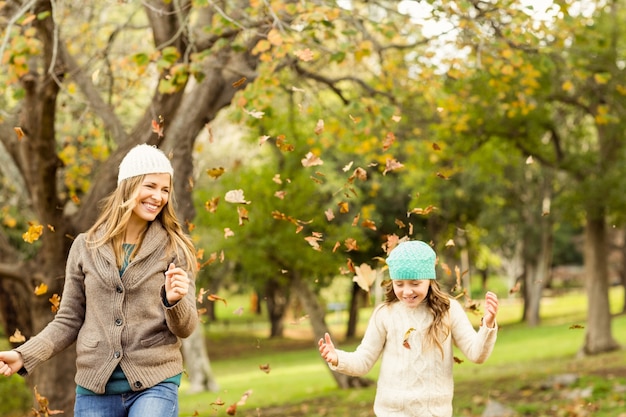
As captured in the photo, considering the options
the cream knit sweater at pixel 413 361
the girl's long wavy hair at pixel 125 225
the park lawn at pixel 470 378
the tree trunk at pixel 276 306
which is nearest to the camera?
the girl's long wavy hair at pixel 125 225

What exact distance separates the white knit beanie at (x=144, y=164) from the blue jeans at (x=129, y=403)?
90 cm

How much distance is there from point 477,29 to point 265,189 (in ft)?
28.2

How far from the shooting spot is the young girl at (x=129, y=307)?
3.65 m

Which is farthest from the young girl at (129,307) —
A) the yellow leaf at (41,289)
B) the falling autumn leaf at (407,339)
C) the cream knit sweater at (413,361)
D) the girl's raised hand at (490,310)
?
the yellow leaf at (41,289)

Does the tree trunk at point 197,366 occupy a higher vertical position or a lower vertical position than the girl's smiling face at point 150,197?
lower

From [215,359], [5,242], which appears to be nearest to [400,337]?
[5,242]

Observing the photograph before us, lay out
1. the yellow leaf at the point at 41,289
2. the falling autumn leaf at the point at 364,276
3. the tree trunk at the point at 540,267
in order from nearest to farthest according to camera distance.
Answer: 1. the falling autumn leaf at the point at 364,276
2. the yellow leaf at the point at 41,289
3. the tree trunk at the point at 540,267

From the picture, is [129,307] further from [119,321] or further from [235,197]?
[235,197]

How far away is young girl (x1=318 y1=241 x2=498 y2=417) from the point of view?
4207mm

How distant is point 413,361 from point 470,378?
1497cm

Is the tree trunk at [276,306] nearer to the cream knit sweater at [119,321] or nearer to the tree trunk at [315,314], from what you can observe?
the tree trunk at [315,314]

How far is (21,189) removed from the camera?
31.1 feet

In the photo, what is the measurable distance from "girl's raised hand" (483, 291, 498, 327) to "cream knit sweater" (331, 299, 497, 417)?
2.6 inches

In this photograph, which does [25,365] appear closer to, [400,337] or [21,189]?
[400,337]
